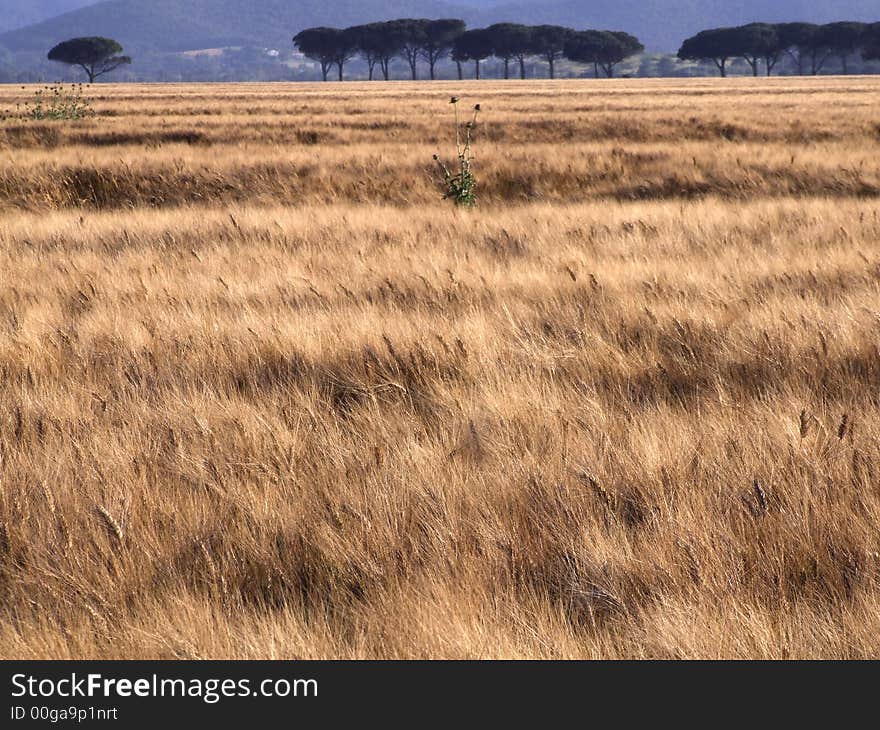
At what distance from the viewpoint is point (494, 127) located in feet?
75.8

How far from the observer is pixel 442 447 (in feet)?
Result: 10.5

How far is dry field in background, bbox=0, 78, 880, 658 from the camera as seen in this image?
2184 millimetres

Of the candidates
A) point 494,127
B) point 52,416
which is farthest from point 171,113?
point 52,416

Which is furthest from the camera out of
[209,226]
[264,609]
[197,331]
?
[209,226]

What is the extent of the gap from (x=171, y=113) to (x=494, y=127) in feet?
46.5

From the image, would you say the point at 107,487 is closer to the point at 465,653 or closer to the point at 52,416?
the point at 52,416

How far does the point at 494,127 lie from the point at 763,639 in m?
22.1

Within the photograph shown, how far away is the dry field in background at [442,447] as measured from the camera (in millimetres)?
2184

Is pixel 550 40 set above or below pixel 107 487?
above

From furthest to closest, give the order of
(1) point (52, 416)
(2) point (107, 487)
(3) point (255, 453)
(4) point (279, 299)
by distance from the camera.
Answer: (4) point (279, 299), (1) point (52, 416), (3) point (255, 453), (2) point (107, 487)
